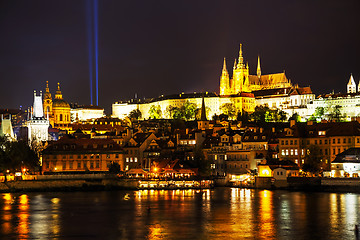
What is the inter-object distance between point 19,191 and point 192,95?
125 meters

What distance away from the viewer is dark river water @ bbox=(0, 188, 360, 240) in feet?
125

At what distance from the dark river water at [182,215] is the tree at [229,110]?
331 feet

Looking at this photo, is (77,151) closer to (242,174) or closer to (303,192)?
(242,174)

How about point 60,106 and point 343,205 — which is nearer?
point 343,205

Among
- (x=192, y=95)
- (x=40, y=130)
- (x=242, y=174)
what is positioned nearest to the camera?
(x=242, y=174)

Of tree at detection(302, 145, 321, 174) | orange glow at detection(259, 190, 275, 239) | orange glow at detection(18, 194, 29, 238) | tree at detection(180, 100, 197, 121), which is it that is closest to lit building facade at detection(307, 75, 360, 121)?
tree at detection(180, 100, 197, 121)

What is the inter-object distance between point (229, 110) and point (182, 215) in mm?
116530

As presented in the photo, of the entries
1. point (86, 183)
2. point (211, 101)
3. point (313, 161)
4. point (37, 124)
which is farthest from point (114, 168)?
point (211, 101)

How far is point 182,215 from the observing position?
4491 centimetres

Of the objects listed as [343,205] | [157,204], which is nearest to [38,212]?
[157,204]

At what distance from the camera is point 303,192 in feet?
193

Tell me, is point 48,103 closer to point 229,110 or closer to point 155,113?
point 155,113

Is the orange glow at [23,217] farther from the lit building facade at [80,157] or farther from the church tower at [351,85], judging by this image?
the church tower at [351,85]

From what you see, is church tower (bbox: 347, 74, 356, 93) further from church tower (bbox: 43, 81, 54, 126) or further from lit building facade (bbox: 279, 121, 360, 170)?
lit building facade (bbox: 279, 121, 360, 170)
